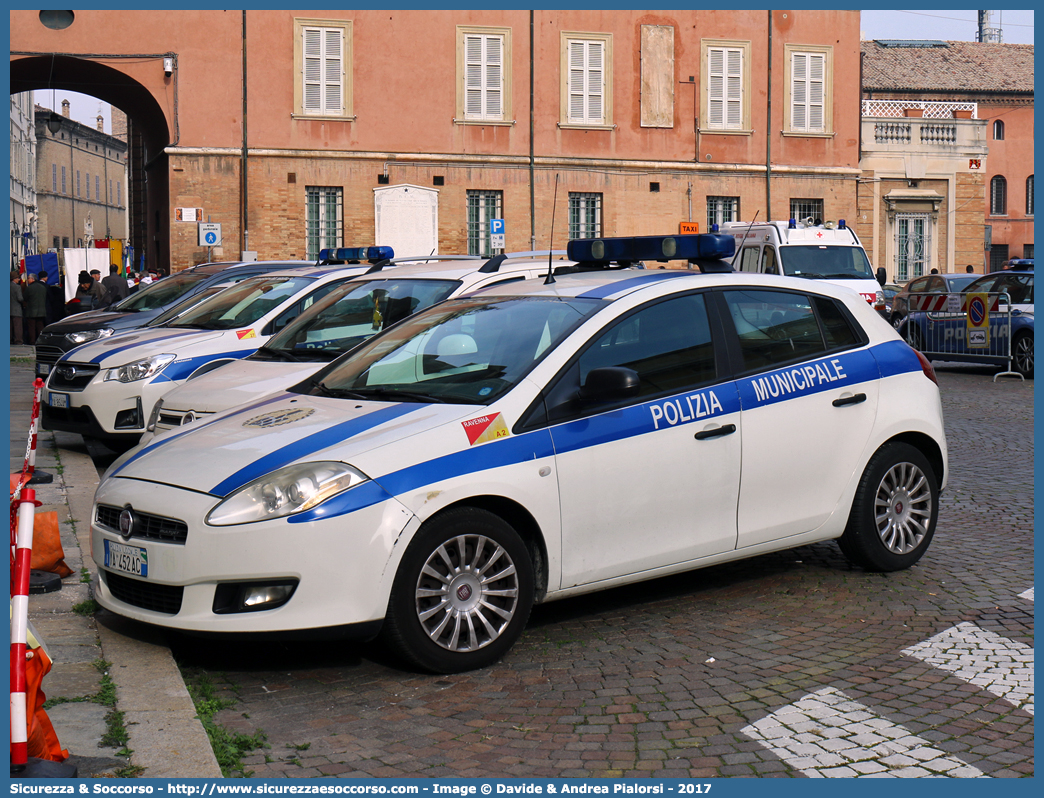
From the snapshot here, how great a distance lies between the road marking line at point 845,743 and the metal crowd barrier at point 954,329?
52.6ft

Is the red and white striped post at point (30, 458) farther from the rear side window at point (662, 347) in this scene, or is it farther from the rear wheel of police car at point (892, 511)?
the rear wheel of police car at point (892, 511)

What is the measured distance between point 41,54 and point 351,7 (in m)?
7.89

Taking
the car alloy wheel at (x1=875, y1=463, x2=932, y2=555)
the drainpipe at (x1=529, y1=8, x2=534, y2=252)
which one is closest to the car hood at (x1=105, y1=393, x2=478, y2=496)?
the car alloy wheel at (x1=875, y1=463, x2=932, y2=555)

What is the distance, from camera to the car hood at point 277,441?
4.71 m

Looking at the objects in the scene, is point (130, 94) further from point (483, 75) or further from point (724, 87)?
point (724, 87)

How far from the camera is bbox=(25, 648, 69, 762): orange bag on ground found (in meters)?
3.61

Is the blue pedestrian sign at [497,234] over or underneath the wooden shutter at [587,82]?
underneath

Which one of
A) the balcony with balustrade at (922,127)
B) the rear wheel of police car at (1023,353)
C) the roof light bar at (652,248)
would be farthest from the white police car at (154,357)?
the balcony with balustrade at (922,127)

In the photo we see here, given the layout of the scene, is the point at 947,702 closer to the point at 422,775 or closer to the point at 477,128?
the point at 422,775

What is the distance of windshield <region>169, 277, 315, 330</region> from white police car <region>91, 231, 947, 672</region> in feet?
15.5

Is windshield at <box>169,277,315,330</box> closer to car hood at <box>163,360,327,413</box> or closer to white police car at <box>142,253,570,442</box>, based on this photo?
white police car at <box>142,253,570,442</box>

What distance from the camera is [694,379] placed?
5590 millimetres

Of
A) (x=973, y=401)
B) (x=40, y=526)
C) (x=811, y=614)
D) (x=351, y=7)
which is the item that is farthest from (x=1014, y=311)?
(x=351, y=7)

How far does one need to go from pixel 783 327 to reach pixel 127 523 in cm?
322
